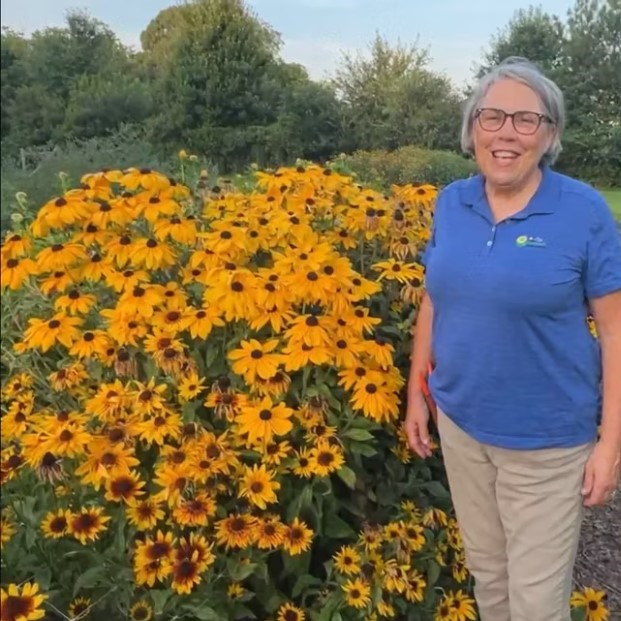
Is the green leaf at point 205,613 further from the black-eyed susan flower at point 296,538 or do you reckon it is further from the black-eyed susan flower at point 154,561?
the black-eyed susan flower at point 296,538

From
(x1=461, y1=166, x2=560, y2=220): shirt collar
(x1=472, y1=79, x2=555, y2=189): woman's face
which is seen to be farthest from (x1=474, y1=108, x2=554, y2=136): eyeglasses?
(x1=461, y1=166, x2=560, y2=220): shirt collar

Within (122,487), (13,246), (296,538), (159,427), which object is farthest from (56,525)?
(13,246)

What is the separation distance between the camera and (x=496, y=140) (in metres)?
2.03

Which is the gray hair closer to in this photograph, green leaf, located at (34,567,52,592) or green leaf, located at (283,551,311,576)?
green leaf, located at (283,551,311,576)

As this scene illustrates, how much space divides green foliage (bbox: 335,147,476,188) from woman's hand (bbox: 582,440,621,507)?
1.51 m

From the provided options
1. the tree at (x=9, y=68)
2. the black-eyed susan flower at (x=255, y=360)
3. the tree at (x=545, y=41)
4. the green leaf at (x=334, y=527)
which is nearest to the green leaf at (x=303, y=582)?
the green leaf at (x=334, y=527)

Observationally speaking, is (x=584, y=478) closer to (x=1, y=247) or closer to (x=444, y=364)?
(x=444, y=364)

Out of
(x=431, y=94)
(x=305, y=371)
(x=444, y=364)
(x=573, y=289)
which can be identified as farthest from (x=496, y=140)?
(x=431, y=94)

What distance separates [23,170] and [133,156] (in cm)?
34

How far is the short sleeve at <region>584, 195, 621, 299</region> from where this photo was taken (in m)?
1.94

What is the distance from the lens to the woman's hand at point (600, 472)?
2057 mm

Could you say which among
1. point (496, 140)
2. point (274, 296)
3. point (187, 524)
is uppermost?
point (496, 140)

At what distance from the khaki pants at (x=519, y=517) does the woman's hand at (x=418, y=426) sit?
0.07 m

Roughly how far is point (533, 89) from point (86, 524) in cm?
142
